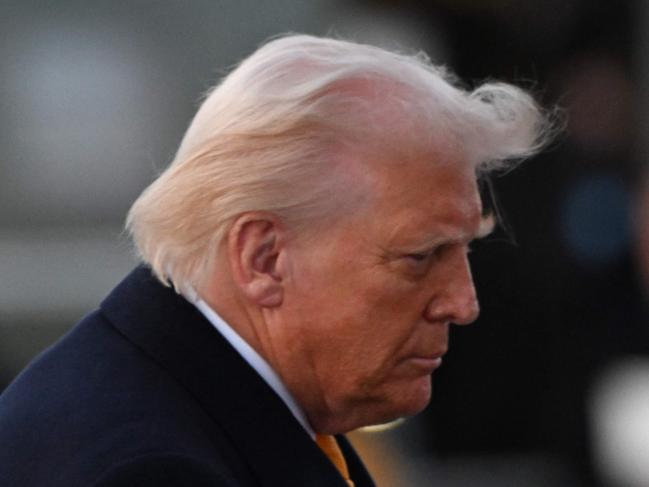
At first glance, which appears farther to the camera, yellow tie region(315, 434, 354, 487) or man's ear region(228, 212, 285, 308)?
yellow tie region(315, 434, 354, 487)

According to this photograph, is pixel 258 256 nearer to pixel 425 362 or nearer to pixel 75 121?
pixel 425 362

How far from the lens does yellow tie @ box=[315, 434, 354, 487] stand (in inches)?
108

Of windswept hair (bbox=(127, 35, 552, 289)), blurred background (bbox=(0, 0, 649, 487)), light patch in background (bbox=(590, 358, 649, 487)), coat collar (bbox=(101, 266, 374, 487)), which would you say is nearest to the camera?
coat collar (bbox=(101, 266, 374, 487))

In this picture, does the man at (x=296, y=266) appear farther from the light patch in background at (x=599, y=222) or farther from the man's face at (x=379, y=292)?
the light patch in background at (x=599, y=222)

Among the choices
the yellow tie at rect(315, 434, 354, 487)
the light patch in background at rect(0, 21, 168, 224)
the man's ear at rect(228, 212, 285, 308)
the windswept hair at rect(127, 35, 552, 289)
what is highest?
the windswept hair at rect(127, 35, 552, 289)

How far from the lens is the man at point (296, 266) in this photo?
8.07 ft

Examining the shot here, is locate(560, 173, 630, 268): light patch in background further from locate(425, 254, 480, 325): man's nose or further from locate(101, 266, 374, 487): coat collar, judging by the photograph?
locate(101, 266, 374, 487): coat collar

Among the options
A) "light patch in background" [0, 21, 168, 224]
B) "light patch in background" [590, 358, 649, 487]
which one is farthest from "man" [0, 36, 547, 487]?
"light patch in background" [590, 358, 649, 487]

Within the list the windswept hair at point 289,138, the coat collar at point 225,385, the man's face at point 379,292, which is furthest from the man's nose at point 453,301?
the coat collar at point 225,385

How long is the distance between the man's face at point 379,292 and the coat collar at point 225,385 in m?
0.11

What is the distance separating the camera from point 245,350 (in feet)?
8.39

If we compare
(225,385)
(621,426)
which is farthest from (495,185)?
(225,385)

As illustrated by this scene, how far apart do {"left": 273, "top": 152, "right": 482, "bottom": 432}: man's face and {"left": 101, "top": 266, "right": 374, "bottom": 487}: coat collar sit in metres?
0.11

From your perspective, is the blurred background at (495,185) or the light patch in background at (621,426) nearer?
the blurred background at (495,185)
